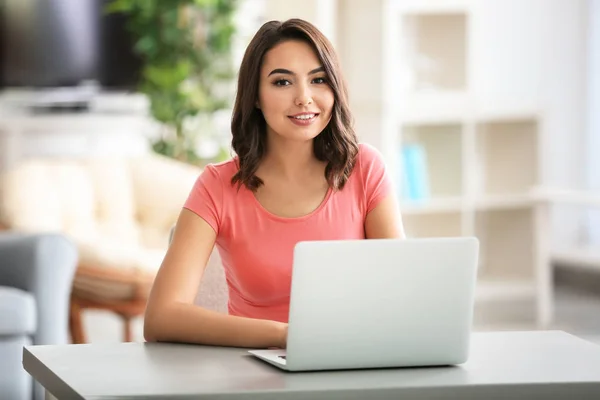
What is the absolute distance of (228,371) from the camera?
1.55m

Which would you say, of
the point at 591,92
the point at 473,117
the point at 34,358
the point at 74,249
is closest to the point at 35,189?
the point at 74,249

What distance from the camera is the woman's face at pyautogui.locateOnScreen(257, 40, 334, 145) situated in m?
2.01

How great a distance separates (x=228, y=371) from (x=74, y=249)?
2.07 m

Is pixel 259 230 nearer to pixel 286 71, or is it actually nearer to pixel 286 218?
pixel 286 218

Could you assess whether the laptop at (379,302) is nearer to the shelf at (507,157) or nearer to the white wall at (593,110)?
the shelf at (507,157)

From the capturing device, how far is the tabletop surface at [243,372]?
1.43 metres

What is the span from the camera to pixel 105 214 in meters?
4.38

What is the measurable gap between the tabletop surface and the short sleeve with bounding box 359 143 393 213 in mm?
421

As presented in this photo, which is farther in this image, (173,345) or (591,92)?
(591,92)

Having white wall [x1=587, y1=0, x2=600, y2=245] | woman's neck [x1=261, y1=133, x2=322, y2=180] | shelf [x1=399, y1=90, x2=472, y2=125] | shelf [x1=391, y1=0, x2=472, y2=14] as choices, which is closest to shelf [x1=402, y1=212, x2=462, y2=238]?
shelf [x1=399, y1=90, x2=472, y2=125]

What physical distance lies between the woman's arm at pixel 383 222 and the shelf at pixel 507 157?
3724 mm

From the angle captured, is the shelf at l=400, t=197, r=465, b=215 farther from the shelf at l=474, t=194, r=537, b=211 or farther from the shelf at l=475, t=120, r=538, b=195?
the shelf at l=475, t=120, r=538, b=195

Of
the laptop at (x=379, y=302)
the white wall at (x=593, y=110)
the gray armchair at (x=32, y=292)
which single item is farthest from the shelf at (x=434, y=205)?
the laptop at (x=379, y=302)

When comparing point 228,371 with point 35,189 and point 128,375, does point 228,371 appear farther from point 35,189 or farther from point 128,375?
point 35,189
